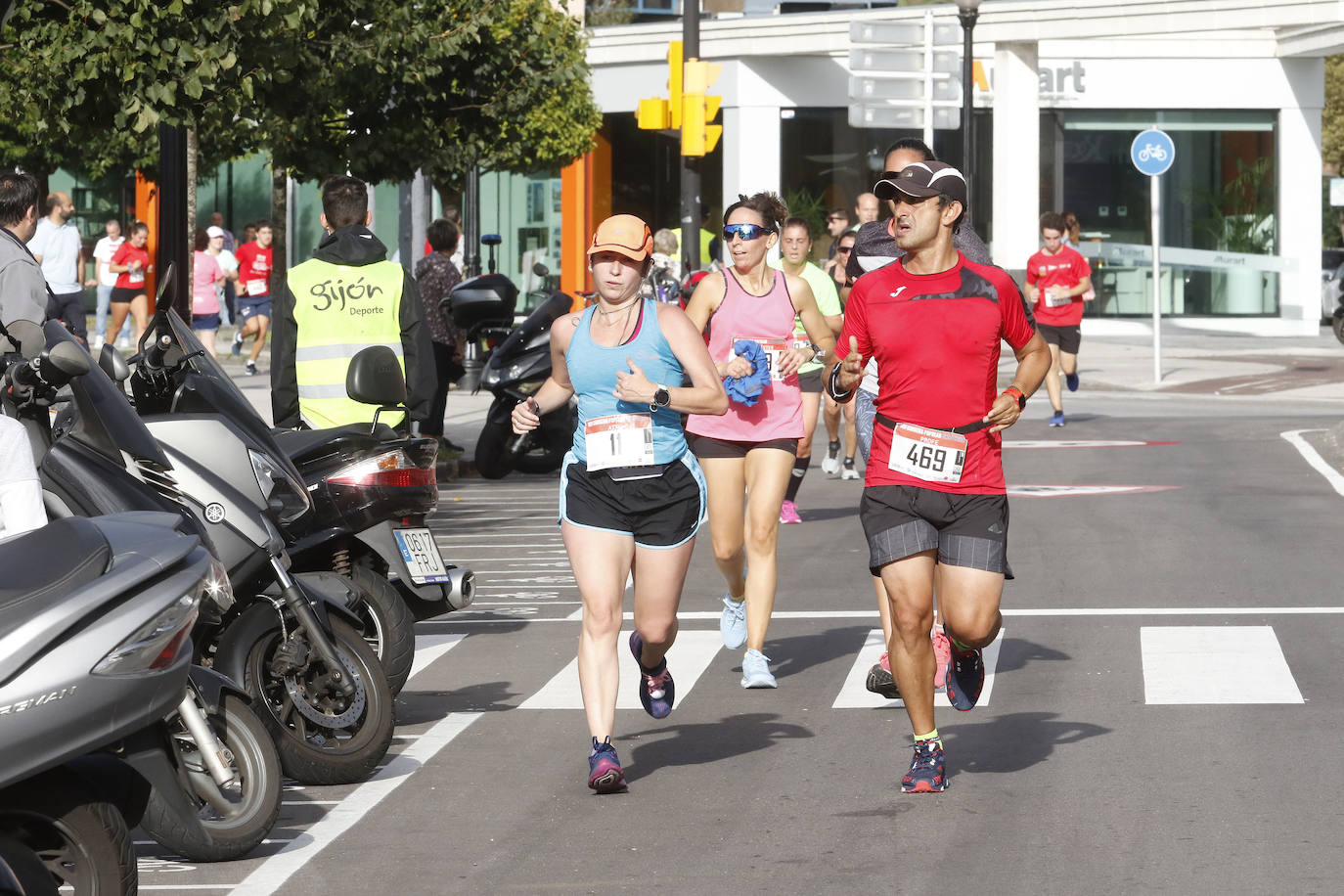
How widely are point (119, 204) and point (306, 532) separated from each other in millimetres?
38181

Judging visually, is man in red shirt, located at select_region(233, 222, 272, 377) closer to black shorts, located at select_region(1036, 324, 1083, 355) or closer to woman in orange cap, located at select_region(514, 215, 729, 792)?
black shorts, located at select_region(1036, 324, 1083, 355)

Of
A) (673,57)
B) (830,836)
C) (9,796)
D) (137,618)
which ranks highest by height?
(673,57)

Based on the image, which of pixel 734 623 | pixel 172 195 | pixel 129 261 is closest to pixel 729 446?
pixel 734 623

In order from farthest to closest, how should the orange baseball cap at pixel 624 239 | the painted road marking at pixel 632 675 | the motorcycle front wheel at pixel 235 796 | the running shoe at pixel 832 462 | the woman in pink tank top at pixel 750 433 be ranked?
1. the running shoe at pixel 832 462
2. the woman in pink tank top at pixel 750 433
3. the painted road marking at pixel 632 675
4. the orange baseball cap at pixel 624 239
5. the motorcycle front wheel at pixel 235 796

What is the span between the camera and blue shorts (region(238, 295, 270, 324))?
1108 inches

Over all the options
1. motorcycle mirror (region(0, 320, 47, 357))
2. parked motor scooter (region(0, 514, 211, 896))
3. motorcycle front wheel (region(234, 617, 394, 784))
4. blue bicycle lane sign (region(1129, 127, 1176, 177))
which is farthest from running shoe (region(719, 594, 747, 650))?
blue bicycle lane sign (region(1129, 127, 1176, 177))

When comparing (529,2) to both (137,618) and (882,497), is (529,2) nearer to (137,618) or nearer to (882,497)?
(882,497)

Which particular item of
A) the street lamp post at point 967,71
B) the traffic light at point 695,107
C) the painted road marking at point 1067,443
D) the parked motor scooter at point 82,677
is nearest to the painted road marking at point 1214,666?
the parked motor scooter at point 82,677

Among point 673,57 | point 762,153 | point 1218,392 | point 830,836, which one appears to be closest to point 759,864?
point 830,836

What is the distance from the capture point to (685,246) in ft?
74.0

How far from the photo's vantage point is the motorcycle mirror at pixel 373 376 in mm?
7727

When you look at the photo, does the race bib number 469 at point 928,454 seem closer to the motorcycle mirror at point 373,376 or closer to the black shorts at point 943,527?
the black shorts at point 943,527

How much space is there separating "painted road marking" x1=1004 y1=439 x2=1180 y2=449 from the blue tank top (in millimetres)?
12129

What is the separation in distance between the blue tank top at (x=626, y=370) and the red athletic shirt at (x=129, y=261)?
20.7 metres
